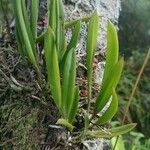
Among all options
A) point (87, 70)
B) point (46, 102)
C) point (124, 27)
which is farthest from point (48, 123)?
point (124, 27)

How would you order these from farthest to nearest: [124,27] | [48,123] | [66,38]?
[124,27]
[66,38]
[48,123]

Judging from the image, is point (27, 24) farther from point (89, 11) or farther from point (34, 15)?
point (89, 11)

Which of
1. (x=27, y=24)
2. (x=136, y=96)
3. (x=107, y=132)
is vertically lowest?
(x=136, y=96)

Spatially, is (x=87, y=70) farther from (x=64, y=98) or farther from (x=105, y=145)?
(x=105, y=145)

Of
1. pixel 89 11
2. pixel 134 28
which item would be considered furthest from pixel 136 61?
pixel 89 11

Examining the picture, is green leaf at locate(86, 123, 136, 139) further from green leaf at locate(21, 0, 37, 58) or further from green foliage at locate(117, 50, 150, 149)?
Answer: green foliage at locate(117, 50, 150, 149)

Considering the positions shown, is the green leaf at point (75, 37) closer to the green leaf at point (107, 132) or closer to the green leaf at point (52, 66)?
the green leaf at point (52, 66)

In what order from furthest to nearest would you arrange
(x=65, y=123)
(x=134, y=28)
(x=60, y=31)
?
1. (x=134, y=28)
2. (x=60, y=31)
3. (x=65, y=123)
